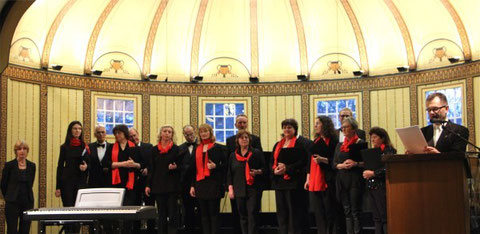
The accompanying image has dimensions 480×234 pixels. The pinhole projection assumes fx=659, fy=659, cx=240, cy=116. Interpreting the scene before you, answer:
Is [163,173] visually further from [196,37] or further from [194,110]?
[196,37]

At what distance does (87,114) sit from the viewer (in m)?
13.3

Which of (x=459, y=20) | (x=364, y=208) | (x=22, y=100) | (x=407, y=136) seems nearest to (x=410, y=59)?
(x=459, y=20)

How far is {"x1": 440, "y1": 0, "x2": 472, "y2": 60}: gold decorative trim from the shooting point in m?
12.6

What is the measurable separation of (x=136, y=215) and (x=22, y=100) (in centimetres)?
675

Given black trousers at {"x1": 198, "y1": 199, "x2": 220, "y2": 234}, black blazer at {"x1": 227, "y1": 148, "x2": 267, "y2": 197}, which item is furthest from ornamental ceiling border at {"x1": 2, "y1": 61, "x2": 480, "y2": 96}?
black blazer at {"x1": 227, "y1": 148, "x2": 267, "y2": 197}

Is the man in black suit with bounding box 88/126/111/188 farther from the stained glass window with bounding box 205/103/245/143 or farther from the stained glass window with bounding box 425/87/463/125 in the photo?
the stained glass window with bounding box 425/87/463/125

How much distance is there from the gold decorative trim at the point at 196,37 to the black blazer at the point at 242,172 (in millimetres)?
6027

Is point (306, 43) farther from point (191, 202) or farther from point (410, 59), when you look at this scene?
point (191, 202)

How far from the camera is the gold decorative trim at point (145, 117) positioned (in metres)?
13.8

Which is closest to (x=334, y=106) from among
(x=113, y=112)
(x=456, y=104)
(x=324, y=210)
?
(x=456, y=104)

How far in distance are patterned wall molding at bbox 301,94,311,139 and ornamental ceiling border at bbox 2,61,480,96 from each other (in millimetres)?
153

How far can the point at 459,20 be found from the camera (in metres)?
12.8

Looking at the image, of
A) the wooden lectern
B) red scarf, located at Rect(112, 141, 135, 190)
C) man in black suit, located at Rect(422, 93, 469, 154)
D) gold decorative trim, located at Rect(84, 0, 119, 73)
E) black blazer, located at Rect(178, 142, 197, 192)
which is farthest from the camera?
gold decorative trim, located at Rect(84, 0, 119, 73)

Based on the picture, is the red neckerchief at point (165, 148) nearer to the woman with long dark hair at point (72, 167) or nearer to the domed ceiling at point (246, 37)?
the woman with long dark hair at point (72, 167)
